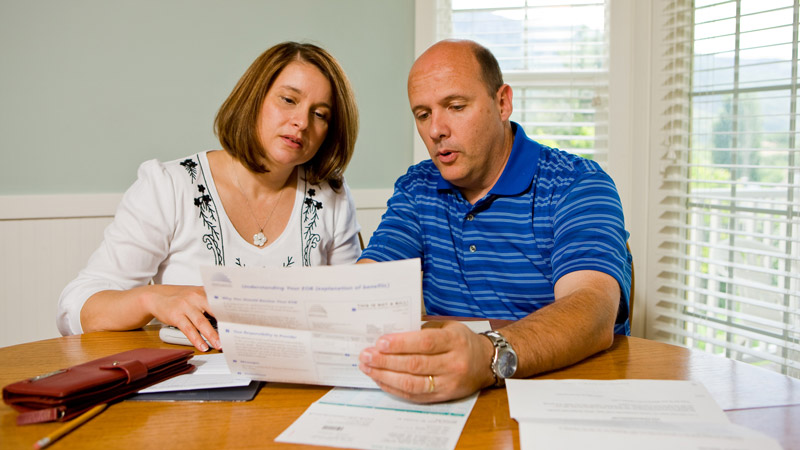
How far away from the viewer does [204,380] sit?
1.01 m

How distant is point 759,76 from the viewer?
7.02ft

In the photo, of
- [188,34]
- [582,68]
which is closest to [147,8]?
[188,34]

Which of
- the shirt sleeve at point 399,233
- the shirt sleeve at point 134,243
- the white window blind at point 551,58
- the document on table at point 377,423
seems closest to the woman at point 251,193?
the shirt sleeve at point 134,243

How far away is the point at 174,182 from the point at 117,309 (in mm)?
434

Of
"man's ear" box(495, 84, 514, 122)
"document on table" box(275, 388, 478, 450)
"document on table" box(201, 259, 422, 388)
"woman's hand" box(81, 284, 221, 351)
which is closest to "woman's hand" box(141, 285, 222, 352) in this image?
"woman's hand" box(81, 284, 221, 351)

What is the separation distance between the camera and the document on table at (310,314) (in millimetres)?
846

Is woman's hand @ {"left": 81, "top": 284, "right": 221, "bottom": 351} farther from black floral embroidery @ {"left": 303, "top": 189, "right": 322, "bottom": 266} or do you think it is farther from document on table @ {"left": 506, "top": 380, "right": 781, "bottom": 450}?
document on table @ {"left": 506, "top": 380, "right": 781, "bottom": 450}

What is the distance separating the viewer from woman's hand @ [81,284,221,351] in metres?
1.21

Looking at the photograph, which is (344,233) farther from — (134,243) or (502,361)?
(502,361)

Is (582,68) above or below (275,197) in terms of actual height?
above

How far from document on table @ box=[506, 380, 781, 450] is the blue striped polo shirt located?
0.45m

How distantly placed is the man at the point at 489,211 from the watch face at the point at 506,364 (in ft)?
1.05

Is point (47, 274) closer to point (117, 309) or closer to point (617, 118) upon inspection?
point (117, 309)

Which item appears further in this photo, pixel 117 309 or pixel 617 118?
pixel 617 118
